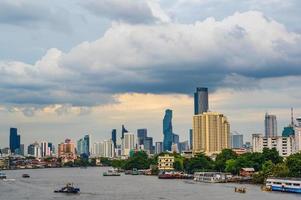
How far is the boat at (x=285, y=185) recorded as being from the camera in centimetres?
6612

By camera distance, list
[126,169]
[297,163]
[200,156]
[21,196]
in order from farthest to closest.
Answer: [126,169]
[200,156]
[297,163]
[21,196]

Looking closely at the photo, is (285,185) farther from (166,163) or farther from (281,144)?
(281,144)

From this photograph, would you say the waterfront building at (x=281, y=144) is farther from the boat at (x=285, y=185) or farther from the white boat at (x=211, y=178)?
the boat at (x=285, y=185)

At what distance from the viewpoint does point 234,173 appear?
346 feet

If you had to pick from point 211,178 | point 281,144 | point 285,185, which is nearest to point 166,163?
point 211,178

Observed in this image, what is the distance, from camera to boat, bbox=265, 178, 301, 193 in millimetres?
66125

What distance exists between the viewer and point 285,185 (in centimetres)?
6825

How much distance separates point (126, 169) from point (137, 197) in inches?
3621

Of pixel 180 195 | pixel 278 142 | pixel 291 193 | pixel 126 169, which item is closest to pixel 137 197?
pixel 180 195

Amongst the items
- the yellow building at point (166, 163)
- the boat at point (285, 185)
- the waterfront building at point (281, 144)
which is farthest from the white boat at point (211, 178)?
the waterfront building at point (281, 144)

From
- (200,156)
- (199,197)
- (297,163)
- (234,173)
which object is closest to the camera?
(199,197)

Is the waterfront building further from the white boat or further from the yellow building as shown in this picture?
the white boat

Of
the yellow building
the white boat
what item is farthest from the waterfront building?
the white boat

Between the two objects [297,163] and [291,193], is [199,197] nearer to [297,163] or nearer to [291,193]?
[291,193]
